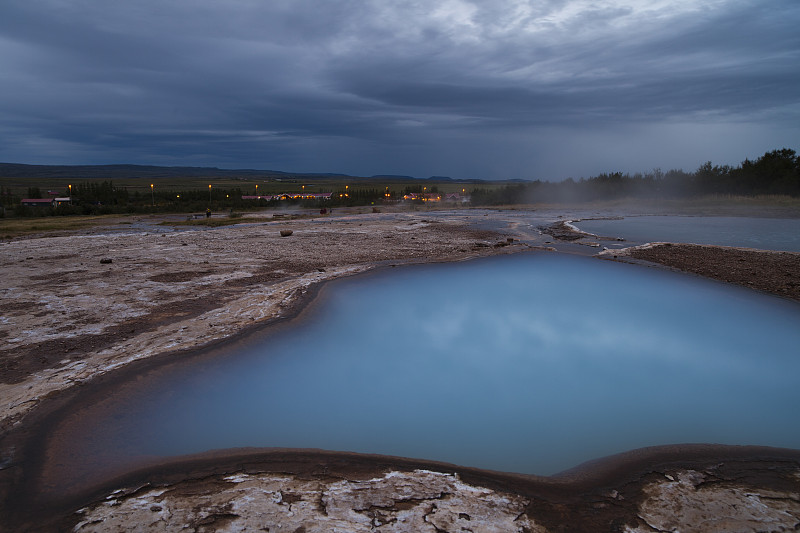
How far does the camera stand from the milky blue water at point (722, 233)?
16578mm

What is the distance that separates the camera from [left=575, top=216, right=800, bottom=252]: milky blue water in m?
16.6

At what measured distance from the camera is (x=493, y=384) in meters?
5.22

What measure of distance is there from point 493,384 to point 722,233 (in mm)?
20448

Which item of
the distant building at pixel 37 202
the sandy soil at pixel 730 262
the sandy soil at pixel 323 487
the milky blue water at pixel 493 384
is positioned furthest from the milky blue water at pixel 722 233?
the distant building at pixel 37 202

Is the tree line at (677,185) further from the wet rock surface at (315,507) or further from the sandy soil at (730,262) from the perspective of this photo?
the wet rock surface at (315,507)

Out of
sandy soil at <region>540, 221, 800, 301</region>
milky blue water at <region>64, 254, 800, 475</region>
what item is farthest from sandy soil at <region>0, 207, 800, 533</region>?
sandy soil at <region>540, 221, 800, 301</region>

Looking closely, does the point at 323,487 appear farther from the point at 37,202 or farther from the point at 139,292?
the point at 37,202

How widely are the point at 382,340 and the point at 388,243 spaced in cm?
1025

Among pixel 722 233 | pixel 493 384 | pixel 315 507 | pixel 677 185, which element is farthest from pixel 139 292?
pixel 677 185

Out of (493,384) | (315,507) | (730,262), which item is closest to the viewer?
(315,507)

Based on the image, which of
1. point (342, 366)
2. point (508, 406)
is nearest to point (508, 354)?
point (508, 406)

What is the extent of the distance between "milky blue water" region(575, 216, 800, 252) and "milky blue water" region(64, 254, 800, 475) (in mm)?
9818

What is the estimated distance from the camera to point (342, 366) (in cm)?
562

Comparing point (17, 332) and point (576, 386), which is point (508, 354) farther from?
point (17, 332)
